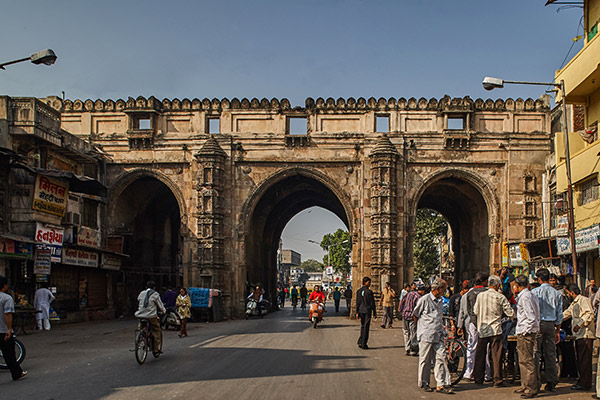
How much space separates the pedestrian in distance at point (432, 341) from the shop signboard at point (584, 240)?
8.55m

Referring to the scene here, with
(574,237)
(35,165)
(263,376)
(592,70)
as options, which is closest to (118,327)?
(35,165)

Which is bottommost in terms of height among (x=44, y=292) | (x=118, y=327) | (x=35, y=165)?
(x=118, y=327)

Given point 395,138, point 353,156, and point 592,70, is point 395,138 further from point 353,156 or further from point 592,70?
point 592,70

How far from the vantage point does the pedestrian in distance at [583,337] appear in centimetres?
861

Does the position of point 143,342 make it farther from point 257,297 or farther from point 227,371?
point 257,297

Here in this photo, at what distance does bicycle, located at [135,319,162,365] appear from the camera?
34.0 feet

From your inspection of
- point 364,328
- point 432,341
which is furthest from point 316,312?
point 432,341

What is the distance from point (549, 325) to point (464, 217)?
21.3 metres

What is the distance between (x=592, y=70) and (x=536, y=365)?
10.4 meters

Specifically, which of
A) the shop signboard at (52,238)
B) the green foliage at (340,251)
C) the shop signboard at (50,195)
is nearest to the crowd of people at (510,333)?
the shop signboard at (52,238)

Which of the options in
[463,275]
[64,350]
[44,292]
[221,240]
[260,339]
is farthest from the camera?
[463,275]

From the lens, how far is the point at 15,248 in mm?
17859

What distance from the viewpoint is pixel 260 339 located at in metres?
15.2

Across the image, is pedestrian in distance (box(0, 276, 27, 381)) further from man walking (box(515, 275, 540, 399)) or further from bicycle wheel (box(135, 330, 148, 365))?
man walking (box(515, 275, 540, 399))
